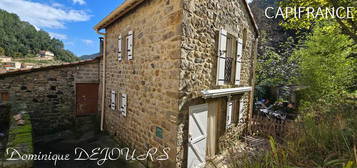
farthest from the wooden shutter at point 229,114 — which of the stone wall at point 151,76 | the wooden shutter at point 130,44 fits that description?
the wooden shutter at point 130,44

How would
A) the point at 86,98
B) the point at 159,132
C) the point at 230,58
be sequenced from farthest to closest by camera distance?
the point at 86,98 → the point at 230,58 → the point at 159,132

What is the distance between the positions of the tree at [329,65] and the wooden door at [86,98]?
416 inches

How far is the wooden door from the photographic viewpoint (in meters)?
6.75

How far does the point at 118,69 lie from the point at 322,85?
30.4 ft

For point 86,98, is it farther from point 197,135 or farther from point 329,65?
point 329,65

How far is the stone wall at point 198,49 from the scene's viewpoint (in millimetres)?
3338

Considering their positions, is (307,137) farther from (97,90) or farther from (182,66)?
(97,90)

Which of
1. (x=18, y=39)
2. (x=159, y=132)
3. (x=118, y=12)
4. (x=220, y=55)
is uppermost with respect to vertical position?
(x=18, y=39)

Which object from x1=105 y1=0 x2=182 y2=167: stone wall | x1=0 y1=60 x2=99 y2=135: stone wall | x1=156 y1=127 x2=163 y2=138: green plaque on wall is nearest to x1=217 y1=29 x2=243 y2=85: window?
x1=105 y1=0 x2=182 y2=167: stone wall

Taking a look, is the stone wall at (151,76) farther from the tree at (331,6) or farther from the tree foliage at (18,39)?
the tree foliage at (18,39)

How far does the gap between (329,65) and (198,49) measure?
24.2 ft

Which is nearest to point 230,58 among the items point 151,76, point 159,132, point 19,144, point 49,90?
point 151,76

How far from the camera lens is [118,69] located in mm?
5777

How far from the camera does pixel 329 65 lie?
7004 millimetres
